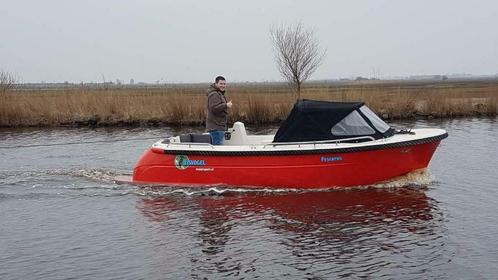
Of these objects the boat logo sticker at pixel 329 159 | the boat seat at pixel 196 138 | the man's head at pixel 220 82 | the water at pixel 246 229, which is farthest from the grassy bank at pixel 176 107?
the boat logo sticker at pixel 329 159

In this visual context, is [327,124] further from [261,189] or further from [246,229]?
[246,229]

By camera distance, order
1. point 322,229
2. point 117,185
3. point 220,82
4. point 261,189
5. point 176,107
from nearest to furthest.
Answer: point 322,229 → point 261,189 → point 220,82 → point 117,185 → point 176,107

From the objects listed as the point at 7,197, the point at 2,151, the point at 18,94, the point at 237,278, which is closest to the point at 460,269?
the point at 237,278

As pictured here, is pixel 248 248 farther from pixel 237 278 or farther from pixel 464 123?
pixel 464 123

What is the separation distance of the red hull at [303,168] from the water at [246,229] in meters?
0.21

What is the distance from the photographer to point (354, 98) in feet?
79.3

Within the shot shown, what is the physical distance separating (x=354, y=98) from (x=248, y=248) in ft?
57.8

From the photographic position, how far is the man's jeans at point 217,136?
11.2 meters

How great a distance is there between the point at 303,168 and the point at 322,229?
2.20 meters

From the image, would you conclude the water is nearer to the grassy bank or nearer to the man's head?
the man's head

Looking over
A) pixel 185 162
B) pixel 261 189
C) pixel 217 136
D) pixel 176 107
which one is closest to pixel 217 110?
pixel 217 136

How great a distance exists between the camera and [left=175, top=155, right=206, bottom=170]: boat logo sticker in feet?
35.0

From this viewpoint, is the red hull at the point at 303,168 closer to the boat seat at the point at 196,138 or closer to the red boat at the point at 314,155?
the red boat at the point at 314,155

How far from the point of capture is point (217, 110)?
36.1 ft
